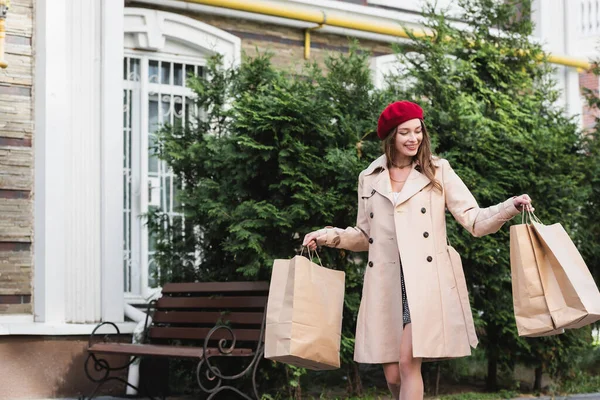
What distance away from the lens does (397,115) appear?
18.1 ft

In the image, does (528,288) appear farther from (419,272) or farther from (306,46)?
(306,46)

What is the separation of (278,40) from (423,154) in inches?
233

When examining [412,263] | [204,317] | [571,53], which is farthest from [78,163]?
[571,53]

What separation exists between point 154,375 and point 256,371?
1.31m

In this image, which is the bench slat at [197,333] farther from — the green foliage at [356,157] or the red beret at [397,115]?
the red beret at [397,115]

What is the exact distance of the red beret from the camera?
18.1ft

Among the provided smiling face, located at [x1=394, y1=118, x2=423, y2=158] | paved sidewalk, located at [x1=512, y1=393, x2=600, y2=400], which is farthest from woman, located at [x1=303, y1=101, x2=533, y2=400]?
paved sidewalk, located at [x1=512, y1=393, x2=600, y2=400]

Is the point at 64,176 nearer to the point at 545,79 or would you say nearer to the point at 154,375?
the point at 154,375

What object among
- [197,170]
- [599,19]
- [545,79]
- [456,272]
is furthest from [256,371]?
[599,19]

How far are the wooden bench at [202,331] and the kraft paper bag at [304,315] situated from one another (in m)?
1.50

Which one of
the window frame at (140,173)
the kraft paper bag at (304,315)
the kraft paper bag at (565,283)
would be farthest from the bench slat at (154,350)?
the kraft paper bag at (565,283)

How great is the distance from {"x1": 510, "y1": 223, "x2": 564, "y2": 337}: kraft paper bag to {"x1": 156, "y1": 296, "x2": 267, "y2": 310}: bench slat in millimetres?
2613

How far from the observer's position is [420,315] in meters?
5.35

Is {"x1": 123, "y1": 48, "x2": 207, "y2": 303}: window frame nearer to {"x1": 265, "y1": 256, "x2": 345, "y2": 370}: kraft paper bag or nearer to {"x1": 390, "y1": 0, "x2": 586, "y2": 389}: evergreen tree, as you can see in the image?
{"x1": 390, "y1": 0, "x2": 586, "y2": 389}: evergreen tree
